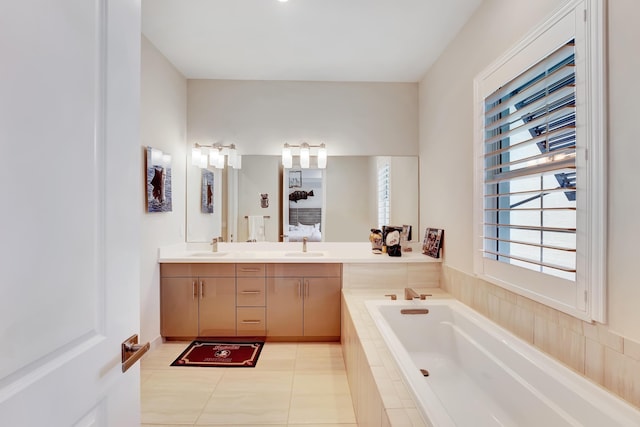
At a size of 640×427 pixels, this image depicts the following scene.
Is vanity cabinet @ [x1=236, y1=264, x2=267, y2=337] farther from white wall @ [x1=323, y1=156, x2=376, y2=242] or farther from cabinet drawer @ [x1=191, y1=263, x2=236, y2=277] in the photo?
white wall @ [x1=323, y1=156, x2=376, y2=242]

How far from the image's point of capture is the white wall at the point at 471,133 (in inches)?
45.7

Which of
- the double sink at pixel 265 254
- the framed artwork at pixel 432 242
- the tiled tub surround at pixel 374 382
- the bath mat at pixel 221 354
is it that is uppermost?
the framed artwork at pixel 432 242

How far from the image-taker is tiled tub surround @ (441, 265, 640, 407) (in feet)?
3.87

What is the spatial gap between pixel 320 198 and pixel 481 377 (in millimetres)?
2225

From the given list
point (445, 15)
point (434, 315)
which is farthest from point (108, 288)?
point (445, 15)

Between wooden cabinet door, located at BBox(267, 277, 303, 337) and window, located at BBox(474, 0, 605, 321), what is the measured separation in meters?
1.63

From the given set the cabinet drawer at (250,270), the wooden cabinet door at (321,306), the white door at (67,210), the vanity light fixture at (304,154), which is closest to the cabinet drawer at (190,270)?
the cabinet drawer at (250,270)

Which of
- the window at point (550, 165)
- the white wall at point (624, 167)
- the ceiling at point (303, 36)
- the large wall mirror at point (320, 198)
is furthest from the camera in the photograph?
the large wall mirror at point (320, 198)

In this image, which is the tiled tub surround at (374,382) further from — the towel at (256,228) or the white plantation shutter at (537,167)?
the towel at (256,228)

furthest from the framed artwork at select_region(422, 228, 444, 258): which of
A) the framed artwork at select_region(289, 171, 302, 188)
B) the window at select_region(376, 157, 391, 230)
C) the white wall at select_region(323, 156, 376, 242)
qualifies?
the framed artwork at select_region(289, 171, 302, 188)

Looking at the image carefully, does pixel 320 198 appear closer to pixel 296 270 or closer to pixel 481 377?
pixel 296 270

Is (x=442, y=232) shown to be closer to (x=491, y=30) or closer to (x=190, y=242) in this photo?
(x=491, y=30)

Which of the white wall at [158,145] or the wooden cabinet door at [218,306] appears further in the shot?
the wooden cabinet door at [218,306]

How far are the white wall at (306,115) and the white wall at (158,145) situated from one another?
239 millimetres
